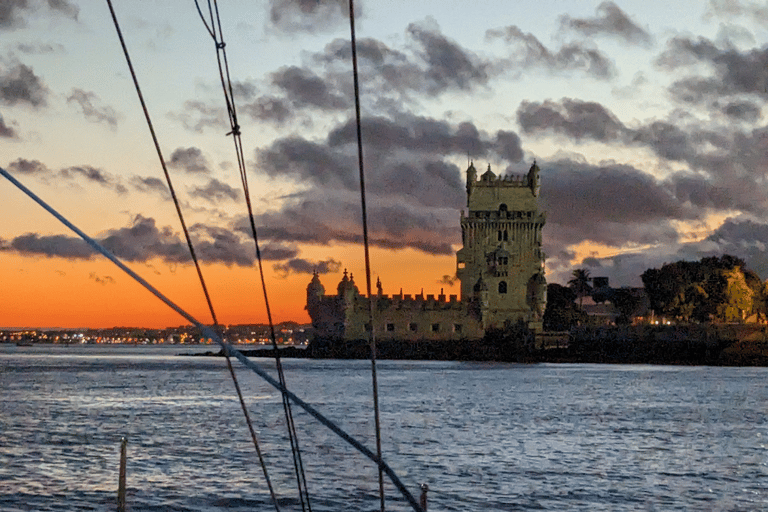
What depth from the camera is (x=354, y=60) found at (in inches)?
267

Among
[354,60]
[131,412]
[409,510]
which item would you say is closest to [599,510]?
[409,510]

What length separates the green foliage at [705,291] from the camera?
127 metres

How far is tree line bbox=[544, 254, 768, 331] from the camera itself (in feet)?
417

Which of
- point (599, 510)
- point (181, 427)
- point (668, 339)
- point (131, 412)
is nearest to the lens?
point (599, 510)

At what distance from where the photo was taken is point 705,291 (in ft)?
426

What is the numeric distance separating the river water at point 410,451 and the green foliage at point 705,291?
61.6 metres

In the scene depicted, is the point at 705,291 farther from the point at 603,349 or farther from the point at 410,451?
the point at 410,451

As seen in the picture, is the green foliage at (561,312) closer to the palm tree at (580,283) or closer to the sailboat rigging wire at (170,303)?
the palm tree at (580,283)

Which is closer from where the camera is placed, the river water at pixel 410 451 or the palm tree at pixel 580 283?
the river water at pixel 410 451

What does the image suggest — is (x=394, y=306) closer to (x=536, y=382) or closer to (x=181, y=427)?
(x=536, y=382)

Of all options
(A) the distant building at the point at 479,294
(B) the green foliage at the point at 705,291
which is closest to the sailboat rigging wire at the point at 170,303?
(A) the distant building at the point at 479,294

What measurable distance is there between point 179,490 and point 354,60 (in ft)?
69.8

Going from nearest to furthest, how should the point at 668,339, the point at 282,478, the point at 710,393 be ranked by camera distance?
the point at 282,478, the point at 710,393, the point at 668,339

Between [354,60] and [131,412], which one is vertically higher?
[354,60]
